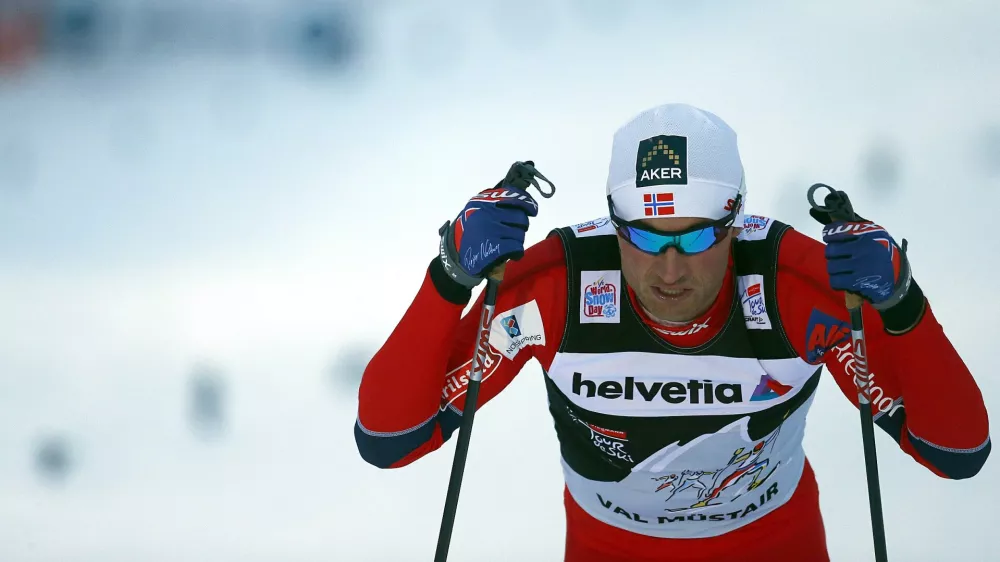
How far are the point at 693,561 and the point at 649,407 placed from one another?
0.43 meters

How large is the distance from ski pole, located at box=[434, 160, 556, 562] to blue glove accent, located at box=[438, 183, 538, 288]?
0.12 ft

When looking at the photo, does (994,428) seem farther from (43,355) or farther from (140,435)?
(43,355)

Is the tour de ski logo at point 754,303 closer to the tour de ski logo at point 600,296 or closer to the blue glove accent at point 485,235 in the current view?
the tour de ski logo at point 600,296

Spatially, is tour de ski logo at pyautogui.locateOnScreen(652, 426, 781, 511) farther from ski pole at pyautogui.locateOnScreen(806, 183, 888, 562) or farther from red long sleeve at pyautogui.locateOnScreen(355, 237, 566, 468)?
red long sleeve at pyautogui.locateOnScreen(355, 237, 566, 468)

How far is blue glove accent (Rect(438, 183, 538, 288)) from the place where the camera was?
72.9 inches

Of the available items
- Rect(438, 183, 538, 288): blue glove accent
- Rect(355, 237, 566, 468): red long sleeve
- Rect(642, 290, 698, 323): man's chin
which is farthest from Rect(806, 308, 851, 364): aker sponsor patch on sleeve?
Rect(438, 183, 538, 288): blue glove accent

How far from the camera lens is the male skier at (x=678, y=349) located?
1.84m

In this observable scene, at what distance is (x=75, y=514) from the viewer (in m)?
3.29

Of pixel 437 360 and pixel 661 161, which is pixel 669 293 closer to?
pixel 661 161

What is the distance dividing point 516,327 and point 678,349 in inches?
13.8

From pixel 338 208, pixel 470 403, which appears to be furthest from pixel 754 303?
pixel 338 208

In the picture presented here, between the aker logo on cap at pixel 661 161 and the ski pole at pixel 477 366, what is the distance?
7.6 inches

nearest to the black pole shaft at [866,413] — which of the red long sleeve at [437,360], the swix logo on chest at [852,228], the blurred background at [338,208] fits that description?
the swix logo on chest at [852,228]

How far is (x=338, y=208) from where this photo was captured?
3.58 m
